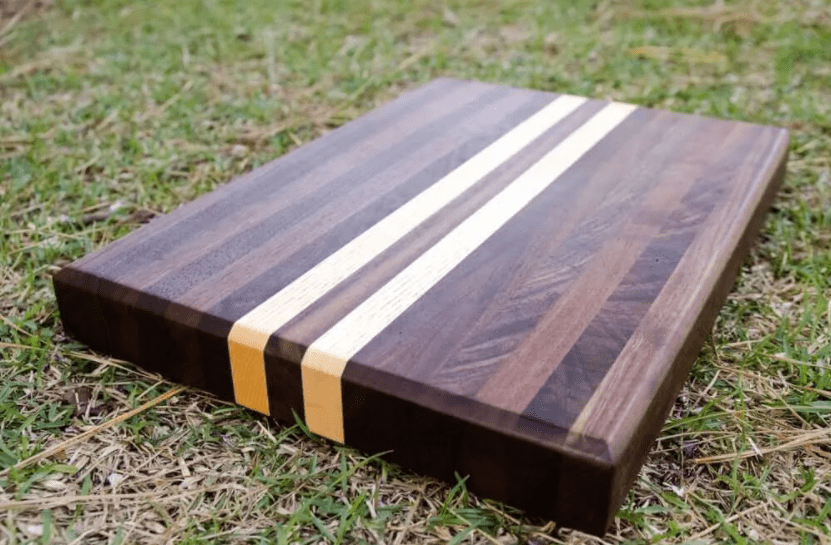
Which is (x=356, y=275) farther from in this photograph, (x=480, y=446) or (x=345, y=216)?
(x=480, y=446)

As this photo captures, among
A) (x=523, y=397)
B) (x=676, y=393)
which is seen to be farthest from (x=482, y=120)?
(x=523, y=397)

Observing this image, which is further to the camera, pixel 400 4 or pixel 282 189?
pixel 400 4

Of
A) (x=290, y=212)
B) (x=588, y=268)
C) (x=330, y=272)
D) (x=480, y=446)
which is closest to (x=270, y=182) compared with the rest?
(x=290, y=212)

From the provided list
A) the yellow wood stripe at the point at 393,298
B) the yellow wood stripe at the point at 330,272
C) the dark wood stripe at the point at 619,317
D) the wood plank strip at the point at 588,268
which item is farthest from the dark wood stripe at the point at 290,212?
the dark wood stripe at the point at 619,317

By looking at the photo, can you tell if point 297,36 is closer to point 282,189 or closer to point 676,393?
point 282,189

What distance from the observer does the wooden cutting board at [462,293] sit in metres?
0.96

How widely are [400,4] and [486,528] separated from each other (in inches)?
107

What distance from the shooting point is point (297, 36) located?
9.80 feet

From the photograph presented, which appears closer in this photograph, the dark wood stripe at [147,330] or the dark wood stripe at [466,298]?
the dark wood stripe at [466,298]

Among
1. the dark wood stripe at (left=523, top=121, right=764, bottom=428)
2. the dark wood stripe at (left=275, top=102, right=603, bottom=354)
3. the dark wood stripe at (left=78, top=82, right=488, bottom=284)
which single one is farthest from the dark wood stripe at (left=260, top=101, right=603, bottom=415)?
the dark wood stripe at (left=523, top=121, right=764, bottom=428)

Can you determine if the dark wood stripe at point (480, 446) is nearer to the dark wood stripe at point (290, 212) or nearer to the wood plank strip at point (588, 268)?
the wood plank strip at point (588, 268)

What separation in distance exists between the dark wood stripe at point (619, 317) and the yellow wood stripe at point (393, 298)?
23 centimetres

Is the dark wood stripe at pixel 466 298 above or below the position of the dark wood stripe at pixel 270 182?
below

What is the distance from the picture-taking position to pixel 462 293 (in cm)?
116
